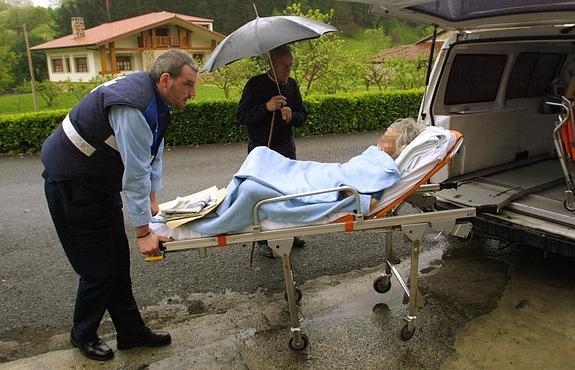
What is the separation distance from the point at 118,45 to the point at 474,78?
37.4 m

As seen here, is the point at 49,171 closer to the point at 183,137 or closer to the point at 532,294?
the point at 532,294

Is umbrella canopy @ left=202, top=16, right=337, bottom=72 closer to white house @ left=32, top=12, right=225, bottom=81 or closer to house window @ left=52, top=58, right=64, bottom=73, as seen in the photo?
white house @ left=32, top=12, right=225, bottom=81

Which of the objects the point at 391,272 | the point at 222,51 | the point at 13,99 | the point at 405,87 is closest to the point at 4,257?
the point at 222,51

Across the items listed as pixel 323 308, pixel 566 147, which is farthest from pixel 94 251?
pixel 566 147

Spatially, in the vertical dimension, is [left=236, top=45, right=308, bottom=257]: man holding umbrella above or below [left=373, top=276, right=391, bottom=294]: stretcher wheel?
above

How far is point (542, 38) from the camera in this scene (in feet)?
13.7

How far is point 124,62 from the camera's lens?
3897 centimetres

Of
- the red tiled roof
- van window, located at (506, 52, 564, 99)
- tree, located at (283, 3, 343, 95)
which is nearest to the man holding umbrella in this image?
van window, located at (506, 52, 564, 99)

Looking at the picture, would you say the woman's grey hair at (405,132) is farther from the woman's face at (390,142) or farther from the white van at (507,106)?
the white van at (507,106)

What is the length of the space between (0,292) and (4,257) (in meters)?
0.87

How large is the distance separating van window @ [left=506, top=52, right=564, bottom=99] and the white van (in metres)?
0.01

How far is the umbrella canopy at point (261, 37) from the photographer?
11.8 ft

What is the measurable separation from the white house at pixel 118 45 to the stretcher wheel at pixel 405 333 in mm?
34384

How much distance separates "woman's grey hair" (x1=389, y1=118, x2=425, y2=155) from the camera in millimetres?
3441
